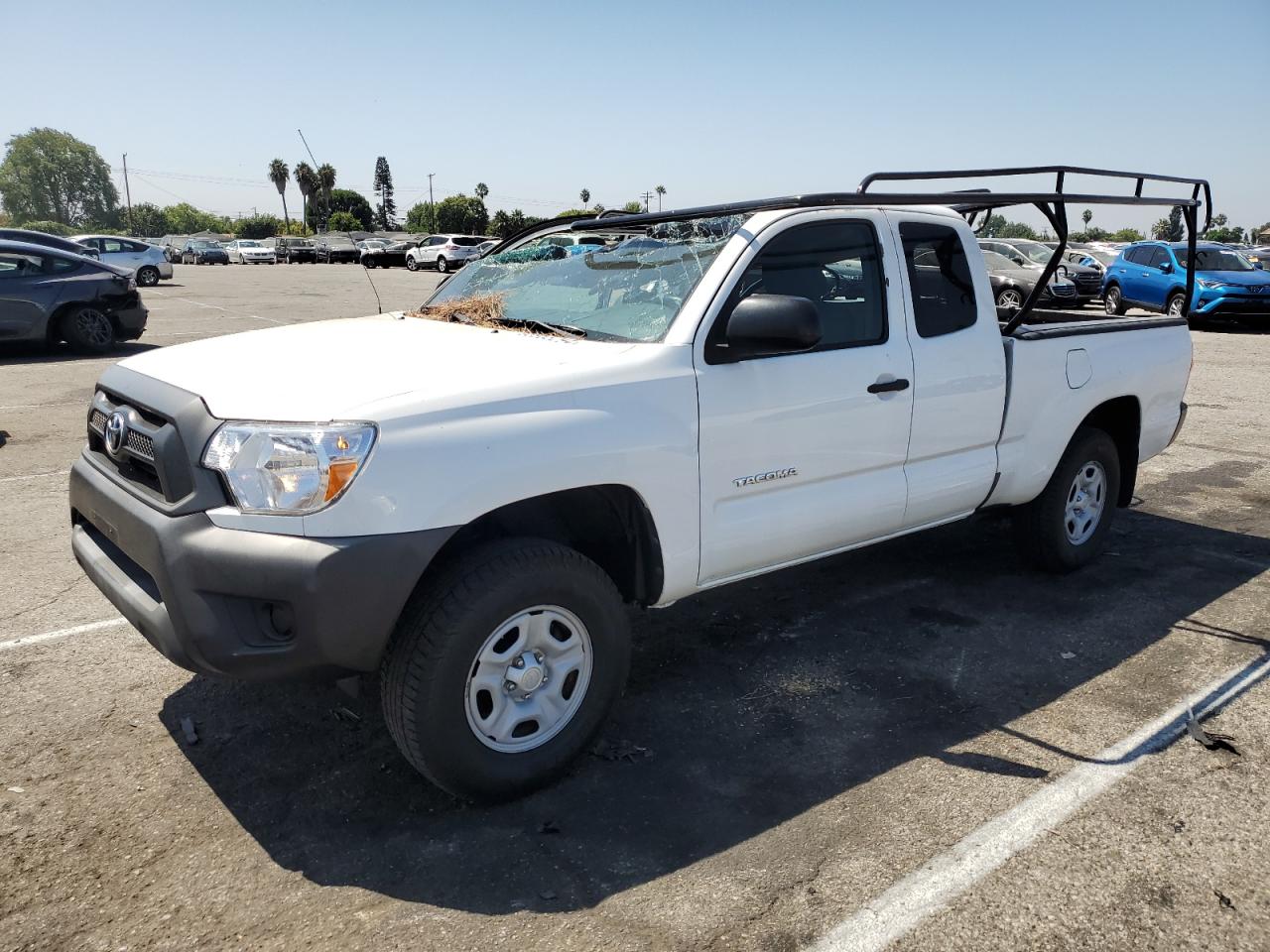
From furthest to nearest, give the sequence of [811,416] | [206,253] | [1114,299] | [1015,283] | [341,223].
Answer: [341,223], [206,253], [1114,299], [1015,283], [811,416]

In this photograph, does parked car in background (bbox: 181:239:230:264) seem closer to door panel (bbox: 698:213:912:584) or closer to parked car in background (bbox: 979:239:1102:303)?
parked car in background (bbox: 979:239:1102:303)

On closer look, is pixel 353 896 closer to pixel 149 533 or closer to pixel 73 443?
pixel 149 533

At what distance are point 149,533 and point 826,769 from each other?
231 cm

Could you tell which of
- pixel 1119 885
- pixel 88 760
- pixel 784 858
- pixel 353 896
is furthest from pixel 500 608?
pixel 1119 885

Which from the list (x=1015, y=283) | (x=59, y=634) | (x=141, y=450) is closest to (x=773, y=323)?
Result: (x=141, y=450)

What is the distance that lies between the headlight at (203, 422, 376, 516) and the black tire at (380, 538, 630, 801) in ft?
1.46

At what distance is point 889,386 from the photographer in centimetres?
387

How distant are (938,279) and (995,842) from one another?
2434 millimetres

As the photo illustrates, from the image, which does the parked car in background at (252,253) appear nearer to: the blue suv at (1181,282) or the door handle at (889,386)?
the blue suv at (1181,282)

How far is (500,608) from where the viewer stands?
287 centimetres

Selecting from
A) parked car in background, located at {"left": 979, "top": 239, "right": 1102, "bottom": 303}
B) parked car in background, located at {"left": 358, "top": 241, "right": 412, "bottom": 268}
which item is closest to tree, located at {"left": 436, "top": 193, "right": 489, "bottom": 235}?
parked car in background, located at {"left": 358, "top": 241, "right": 412, "bottom": 268}

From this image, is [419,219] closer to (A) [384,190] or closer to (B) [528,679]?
(A) [384,190]

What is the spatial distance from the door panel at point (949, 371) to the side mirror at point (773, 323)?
3.09 ft

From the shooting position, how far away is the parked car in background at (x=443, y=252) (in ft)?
130
